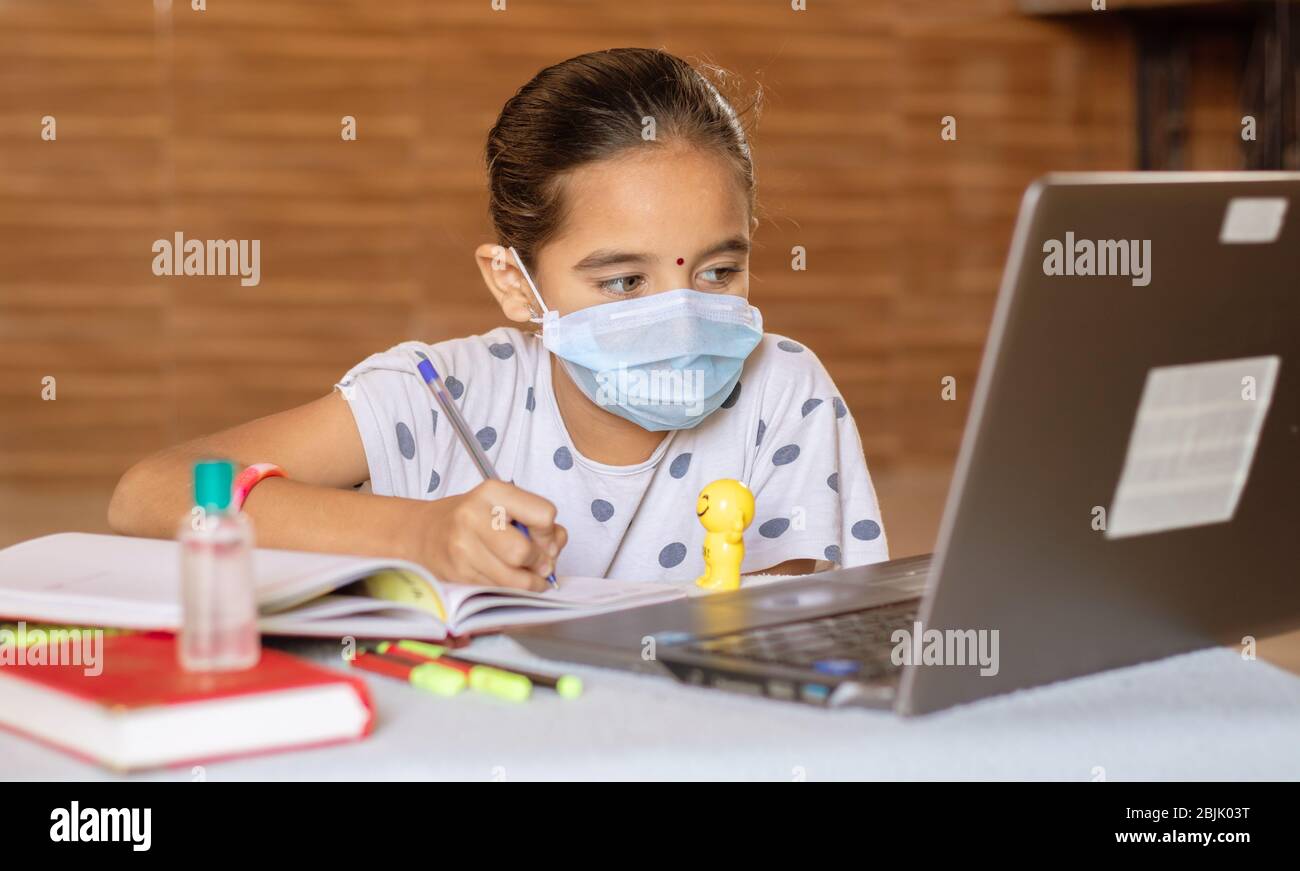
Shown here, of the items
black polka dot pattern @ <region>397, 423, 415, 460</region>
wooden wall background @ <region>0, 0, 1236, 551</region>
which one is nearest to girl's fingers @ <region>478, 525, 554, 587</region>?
black polka dot pattern @ <region>397, 423, 415, 460</region>

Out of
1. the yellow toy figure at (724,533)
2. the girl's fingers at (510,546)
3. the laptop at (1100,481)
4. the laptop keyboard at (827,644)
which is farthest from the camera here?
the yellow toy figure at (724,533)

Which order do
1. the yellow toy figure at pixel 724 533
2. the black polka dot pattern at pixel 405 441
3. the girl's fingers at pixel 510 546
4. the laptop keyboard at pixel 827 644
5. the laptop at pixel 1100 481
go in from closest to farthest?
1. the laptop at pixel 1100 481
2. the laptop keyboard at pixel 827 644
3. the girl's fingers at pixel 510 546
4. the yellow toy figure at pixel 724 533
5. the black polka dot pattern at pixel 405 441

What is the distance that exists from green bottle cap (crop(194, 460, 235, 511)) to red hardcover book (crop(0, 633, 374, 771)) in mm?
71

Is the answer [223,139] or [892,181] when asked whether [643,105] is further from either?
[892,181]

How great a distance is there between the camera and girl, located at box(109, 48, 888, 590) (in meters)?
1.29

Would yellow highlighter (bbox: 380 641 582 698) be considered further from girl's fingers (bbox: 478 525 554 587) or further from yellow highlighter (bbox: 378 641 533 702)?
→ girl's fingers (bbox: 478 525 554 587)

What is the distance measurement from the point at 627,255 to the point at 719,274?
0.28ft

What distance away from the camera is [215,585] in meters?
0.66

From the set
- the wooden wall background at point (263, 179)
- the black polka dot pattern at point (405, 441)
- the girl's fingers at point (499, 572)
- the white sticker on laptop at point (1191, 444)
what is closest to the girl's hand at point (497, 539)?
the girl's fingers at point (499, 572)

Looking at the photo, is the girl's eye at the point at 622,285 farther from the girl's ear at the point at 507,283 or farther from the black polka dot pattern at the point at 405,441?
the black polka dot pattern at the point at 405,441

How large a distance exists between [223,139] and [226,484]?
330cm

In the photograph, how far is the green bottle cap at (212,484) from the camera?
67 cm
